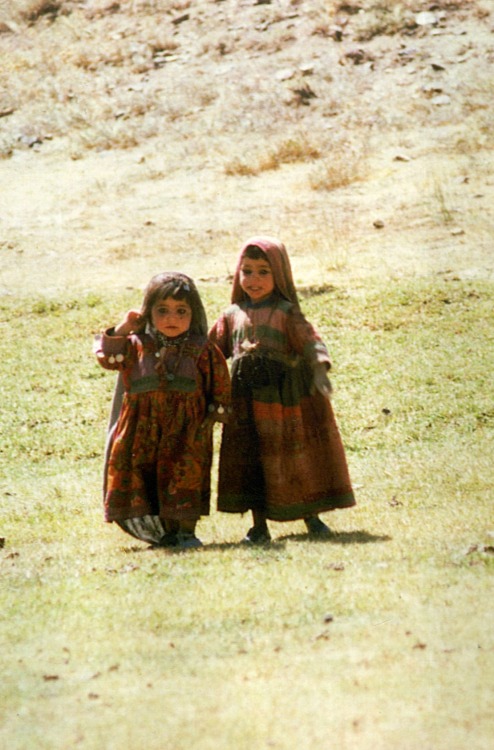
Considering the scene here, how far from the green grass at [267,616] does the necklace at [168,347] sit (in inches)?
36.9

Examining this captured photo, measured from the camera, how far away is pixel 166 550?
20.0ft

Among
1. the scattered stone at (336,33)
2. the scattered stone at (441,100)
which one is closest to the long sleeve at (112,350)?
the scattered stone at (441,100)

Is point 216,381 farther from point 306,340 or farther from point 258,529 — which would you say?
point 258,529

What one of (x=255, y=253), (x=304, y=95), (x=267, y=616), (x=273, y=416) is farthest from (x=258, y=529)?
(x=304, y=95)

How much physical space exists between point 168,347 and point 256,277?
1.94ft

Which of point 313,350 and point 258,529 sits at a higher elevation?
point 313,350

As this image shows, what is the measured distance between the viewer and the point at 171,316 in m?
6.00

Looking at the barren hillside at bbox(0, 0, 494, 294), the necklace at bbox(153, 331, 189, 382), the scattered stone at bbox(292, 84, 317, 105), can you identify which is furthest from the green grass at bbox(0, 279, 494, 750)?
the scattered stone at bbox(292, 84, 317, 105)

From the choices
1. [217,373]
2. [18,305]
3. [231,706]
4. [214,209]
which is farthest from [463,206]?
[231,706]

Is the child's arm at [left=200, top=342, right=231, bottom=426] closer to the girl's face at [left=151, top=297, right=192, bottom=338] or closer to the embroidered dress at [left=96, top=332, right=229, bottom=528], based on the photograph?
the embroidered dress at [left=96, top=332, right=229, bottom=528]

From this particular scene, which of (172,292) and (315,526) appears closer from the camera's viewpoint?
(172,292)

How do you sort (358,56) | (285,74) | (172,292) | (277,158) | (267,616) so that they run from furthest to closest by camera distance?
(358,56)
(285,74)
(277,158)
(172,292)
(267,616)

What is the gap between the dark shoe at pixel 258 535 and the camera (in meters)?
6.29

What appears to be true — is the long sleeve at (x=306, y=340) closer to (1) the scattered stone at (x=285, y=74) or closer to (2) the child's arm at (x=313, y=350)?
(2) the child's arm at (x=313, y=350)
